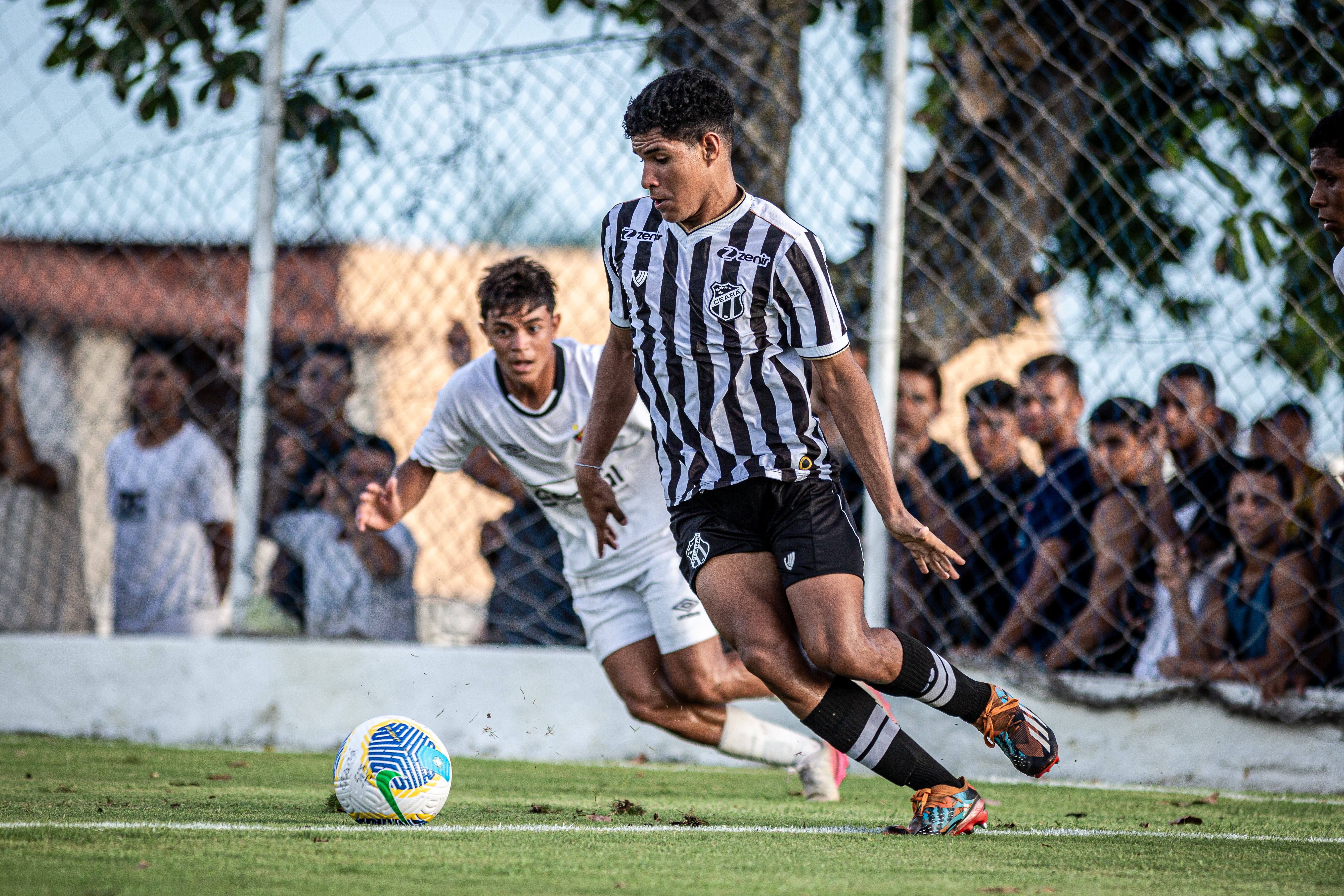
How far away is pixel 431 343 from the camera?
7.07 meters

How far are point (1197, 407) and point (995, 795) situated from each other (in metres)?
1.87

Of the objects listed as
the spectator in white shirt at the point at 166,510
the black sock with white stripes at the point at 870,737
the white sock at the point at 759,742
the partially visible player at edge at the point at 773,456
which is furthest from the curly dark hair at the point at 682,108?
the spectator in white shirt at the point at 166,510

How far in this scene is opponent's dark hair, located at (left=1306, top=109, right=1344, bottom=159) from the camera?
392cm

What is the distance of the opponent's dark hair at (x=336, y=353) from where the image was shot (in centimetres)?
711

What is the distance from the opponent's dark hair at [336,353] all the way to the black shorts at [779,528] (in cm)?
355

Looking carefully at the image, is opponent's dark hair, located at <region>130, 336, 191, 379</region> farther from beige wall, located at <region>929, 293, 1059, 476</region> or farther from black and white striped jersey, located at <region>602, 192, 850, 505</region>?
black and white striped jersey, located at <region>602, 192, 850, 505</region>

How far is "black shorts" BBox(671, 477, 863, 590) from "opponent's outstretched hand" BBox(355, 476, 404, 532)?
1.32 m

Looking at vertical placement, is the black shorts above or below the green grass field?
above

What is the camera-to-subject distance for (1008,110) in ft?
21.2

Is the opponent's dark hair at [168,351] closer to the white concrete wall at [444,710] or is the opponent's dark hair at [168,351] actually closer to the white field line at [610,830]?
the white concrete wall at [444,710]

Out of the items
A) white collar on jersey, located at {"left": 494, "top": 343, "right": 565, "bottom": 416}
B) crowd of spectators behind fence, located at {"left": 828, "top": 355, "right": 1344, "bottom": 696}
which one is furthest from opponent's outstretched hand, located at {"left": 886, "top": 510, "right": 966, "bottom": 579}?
crowd of spectators behind fence, located at {"left": 828, "top": 355, "right": 1344, "bottom": 696}

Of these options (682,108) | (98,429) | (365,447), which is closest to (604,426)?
(682,108)

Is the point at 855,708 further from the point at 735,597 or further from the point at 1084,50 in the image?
the point at 1084,50

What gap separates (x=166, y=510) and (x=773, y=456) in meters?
4.61
